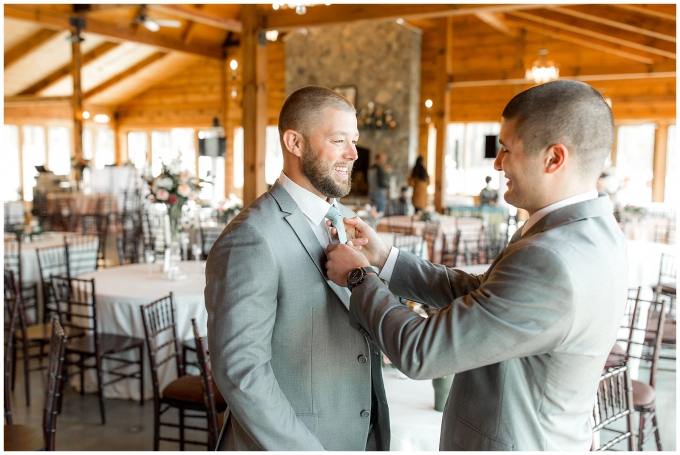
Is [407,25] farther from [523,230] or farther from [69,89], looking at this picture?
[523,230]

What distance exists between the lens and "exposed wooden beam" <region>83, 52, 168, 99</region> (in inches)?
693

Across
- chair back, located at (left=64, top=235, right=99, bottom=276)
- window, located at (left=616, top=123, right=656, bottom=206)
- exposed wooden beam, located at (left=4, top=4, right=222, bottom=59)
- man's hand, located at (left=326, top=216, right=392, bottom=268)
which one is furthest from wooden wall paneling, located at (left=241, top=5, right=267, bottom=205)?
window, located at (left=616, top=123, right=656, bottom=206)

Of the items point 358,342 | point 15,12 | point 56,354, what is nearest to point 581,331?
point 358,342

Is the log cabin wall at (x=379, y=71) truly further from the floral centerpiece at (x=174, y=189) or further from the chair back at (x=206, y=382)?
the chair back at (x=206, y=382)

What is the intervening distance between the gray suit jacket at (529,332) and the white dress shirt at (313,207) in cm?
33

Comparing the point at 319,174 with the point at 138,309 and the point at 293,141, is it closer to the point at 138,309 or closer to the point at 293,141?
the point at 293,141

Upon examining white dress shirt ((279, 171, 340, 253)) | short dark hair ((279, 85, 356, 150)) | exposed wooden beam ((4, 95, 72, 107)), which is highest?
exposed wooden beam ((4, 95, 72, 107))

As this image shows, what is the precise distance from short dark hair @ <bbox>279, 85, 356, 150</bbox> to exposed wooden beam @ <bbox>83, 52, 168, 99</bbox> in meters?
17.3

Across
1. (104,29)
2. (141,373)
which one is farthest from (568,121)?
(104,29)

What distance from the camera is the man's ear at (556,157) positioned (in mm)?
1263

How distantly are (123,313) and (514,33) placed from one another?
41.6 ft

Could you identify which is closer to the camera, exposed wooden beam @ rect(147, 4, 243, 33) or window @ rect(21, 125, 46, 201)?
exposed wooden beam @ rect(147, 4, 243, 33)

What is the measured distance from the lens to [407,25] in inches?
582

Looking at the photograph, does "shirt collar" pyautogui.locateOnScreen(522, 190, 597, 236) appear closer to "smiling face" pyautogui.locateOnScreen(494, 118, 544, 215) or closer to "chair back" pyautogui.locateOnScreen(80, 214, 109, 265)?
"smiling face" pyautogui.locateOnScreen(494, 118, 544, 215)
